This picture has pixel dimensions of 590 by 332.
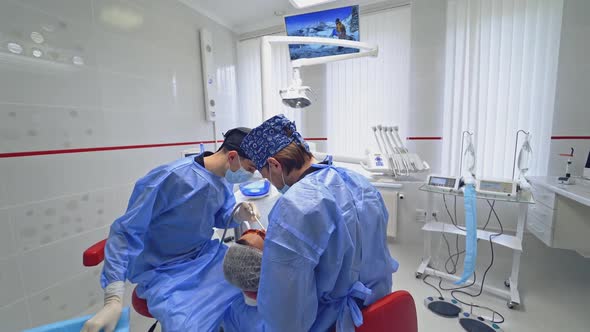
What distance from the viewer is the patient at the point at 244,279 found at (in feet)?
2.79

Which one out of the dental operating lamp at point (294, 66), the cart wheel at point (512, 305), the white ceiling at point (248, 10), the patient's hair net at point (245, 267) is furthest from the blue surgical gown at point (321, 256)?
the white ceiling at point (248, 10)

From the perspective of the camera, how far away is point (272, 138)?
91 centimetres

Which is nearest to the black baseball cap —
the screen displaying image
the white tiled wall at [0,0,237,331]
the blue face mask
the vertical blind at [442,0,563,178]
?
the blue face mask

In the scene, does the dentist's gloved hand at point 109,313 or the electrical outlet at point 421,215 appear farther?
the electrical outlet at point 421,215

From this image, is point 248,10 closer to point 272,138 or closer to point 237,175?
point 237,175

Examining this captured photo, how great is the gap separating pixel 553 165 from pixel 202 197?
277 cm

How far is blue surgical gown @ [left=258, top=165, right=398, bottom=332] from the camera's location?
0.65m

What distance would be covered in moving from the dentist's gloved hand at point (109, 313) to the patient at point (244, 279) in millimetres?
371

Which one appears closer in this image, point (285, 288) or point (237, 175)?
point (285, 288)

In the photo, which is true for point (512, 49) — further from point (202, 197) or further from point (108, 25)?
point (108, 25)

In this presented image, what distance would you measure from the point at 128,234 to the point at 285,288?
0.73 metres

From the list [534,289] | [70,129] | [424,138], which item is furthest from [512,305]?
[70,129]

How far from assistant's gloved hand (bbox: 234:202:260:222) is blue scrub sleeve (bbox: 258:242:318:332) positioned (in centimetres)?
72

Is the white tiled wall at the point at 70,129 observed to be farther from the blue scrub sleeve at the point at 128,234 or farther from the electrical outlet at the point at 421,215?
the electrical outlet at the point at 421,215
